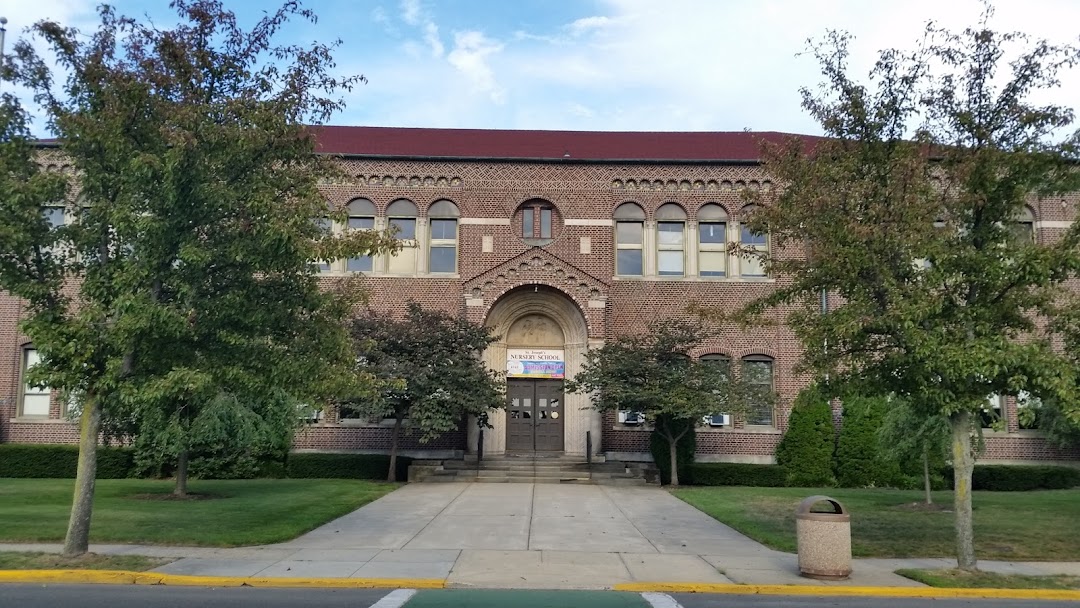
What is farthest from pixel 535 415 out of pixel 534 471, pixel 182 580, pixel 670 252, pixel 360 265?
pixel 182 580

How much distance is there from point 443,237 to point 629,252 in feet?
20.5

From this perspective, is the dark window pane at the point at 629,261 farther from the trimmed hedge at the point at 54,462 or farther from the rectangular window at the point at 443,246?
the trimmed hedge at the point at 54,462

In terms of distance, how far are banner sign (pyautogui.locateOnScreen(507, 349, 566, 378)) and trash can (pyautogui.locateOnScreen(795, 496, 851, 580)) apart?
1723cm

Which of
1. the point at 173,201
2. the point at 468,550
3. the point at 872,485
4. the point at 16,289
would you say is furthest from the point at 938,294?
the point at 872,485

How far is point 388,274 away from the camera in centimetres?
2695

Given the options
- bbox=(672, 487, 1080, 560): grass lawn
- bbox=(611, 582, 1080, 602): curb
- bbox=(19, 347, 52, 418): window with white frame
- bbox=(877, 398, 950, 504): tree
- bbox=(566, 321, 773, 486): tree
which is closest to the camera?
bbox=(611, 582, 1080, 602): curb

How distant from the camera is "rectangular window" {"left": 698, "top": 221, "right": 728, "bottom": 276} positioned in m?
27.5

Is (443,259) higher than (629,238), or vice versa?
(629,238)

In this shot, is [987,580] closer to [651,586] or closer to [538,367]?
[651,586]

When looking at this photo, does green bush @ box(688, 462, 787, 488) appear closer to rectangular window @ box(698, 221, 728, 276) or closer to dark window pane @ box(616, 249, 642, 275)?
rectangular window @ box(698, 221, 728, 276)

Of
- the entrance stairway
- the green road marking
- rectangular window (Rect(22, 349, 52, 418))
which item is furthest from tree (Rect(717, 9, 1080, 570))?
rectangular window (Rect(22, 349, 52, 418))

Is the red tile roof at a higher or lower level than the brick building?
higher

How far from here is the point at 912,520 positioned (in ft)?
52.0

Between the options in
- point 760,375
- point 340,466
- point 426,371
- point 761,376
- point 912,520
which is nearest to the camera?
point 912,520
